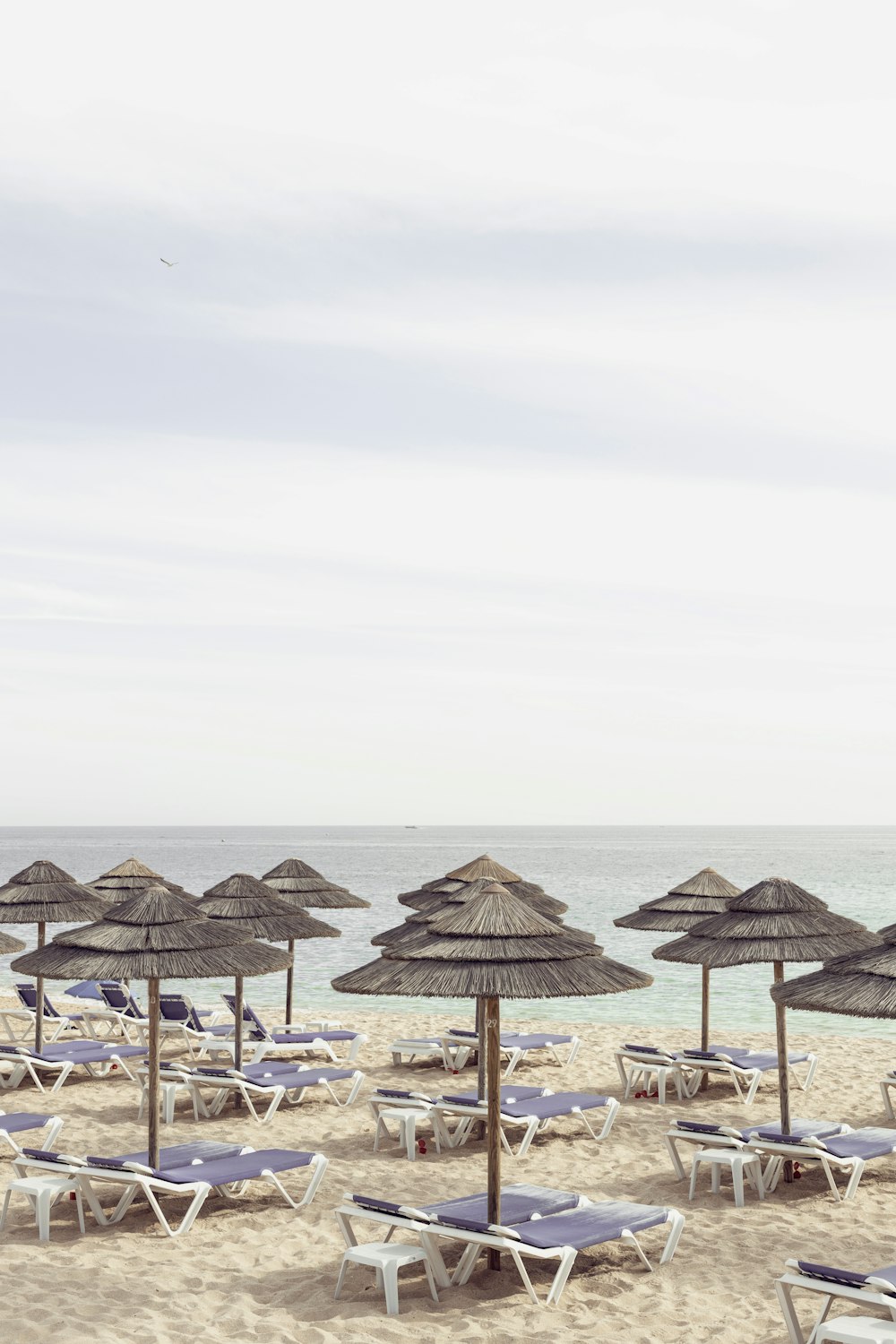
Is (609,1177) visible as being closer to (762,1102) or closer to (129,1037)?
(762,1102)

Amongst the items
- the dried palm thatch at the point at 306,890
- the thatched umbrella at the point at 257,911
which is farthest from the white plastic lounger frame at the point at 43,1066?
the dried palm thatch at the point at 306,890

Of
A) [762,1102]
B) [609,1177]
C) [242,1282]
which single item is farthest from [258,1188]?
[762,1102]

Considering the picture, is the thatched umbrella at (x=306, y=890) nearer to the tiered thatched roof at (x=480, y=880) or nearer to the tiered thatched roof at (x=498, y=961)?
the tiered thatched roof at (x=480, y=880)

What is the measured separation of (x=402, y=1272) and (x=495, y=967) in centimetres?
184

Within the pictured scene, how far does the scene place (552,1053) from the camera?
45.2 feet

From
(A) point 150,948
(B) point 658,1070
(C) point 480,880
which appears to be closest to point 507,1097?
(C) point 480,880

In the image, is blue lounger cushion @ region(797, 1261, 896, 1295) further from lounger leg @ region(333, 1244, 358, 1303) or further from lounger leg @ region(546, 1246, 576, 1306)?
lounger leg @ region(333, 1244, 358, 1303)

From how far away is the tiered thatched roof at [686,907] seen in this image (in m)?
12.4

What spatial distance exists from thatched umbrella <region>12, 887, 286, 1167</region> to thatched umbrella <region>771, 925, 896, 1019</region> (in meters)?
3.43

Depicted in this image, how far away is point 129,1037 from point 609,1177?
8429 millimetres

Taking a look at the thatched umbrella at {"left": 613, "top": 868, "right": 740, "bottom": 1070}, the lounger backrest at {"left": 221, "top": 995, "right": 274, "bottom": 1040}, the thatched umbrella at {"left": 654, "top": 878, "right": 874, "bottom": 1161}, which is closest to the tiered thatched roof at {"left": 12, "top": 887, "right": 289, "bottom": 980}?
the thatched umbrella at {"left": 654, "top": 878, "right": 874, "bottom": 1161}

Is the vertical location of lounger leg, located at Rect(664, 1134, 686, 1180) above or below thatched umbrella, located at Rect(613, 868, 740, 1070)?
below

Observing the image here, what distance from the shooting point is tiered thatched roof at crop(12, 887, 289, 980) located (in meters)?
7.89

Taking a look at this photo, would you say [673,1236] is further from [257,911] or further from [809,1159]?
[257,911]
